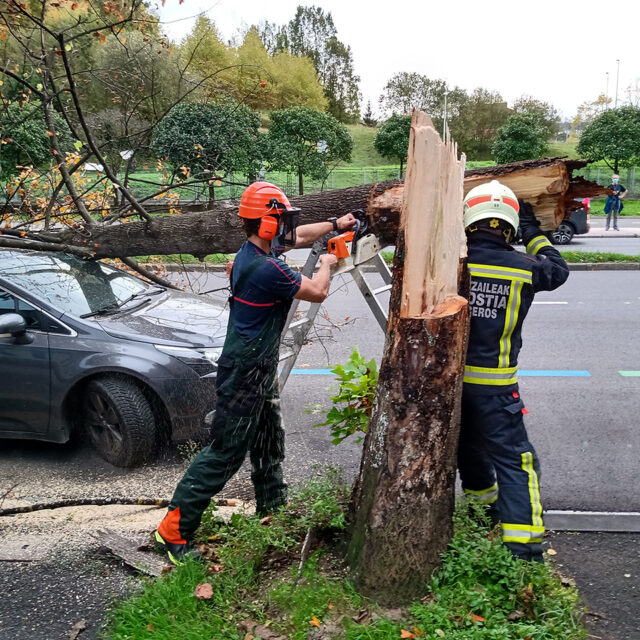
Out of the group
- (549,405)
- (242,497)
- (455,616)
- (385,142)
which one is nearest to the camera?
(455,616)

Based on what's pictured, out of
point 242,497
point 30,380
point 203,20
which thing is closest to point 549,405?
point 242,497

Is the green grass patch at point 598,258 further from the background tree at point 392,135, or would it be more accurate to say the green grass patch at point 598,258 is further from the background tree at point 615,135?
the background tree at point 615,135

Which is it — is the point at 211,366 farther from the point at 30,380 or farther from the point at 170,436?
the point at 30,380

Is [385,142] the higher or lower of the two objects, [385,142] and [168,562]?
the higher

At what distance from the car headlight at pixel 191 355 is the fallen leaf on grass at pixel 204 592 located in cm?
196

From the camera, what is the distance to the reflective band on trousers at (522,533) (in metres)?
3.04

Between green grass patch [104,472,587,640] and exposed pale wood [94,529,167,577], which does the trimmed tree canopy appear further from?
green grass patch [104,472,587,640]

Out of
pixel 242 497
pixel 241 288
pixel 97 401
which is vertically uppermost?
pixel 241 288

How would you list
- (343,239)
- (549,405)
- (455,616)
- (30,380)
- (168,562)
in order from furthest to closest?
1. (549,405)
2. (30,380)
3. (343,239)
4. (168,562)
5. (455,616)

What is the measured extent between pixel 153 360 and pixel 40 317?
35.7 inches

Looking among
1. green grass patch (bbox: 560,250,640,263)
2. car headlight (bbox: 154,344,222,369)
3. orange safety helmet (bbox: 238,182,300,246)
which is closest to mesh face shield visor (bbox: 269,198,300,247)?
orange safety helmet (bbox: 238,182,300,246)

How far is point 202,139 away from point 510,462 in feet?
15.3

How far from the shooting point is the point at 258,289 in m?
3.25

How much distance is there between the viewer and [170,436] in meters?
4.75
